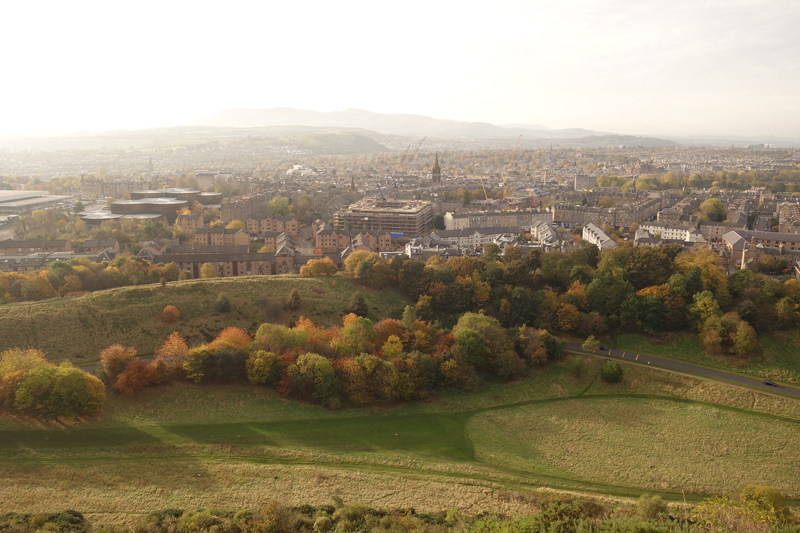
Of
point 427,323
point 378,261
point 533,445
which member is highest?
point 378,261

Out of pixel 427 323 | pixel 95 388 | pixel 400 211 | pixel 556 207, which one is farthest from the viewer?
pixel 556 207

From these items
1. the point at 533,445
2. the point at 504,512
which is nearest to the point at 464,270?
the point at 533,445

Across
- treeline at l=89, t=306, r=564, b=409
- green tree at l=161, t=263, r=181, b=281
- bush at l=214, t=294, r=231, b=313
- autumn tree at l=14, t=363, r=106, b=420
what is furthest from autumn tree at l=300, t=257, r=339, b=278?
autumn tree at l=14, t=363, r=106, b=420

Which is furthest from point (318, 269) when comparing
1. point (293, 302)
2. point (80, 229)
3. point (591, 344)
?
point (80, 229)

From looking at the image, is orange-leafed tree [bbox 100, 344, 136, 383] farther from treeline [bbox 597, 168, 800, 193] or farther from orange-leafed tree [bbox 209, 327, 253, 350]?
treeline [bbox 597, 168, 800, 193]

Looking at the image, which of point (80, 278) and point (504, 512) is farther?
point (80, 278)

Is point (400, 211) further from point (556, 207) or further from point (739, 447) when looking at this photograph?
point (739, 447)

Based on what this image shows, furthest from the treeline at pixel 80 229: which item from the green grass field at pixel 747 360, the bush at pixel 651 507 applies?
the bush at pixel 651 507

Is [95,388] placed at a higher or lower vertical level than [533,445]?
higher
